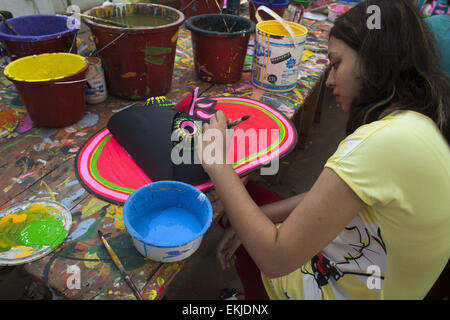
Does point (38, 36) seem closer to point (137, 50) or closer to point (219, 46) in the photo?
point (137, 50)

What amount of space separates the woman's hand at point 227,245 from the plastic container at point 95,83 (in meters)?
0.69

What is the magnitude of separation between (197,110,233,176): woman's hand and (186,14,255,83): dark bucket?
537 millimetres

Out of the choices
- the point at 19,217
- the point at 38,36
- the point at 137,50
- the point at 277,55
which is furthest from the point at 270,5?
the point at 19,217

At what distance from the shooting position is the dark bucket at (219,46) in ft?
3.96

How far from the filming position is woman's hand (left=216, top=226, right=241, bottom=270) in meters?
1.01

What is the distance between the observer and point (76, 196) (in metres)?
0.76

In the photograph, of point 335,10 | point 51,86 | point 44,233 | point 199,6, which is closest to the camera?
point 44,233

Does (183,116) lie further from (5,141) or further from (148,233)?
(5,141)

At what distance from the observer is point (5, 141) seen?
92 cm

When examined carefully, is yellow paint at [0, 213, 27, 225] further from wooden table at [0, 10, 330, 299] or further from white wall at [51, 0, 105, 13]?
white wall at [51, 0, 105, 13]

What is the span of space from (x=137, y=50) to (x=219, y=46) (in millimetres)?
348
